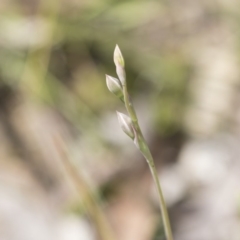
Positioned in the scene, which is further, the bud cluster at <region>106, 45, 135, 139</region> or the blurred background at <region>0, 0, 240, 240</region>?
the blurred background at <region>0, 0, 240, 240</region>

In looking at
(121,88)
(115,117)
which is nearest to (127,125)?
(121,88)

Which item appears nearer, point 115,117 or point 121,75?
point 121,75

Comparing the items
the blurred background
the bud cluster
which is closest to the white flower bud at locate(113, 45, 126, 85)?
the bud cluster

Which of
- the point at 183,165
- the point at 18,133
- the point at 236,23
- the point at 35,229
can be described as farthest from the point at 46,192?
the point at 236,23

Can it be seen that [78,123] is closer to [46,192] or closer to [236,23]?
[46,192]

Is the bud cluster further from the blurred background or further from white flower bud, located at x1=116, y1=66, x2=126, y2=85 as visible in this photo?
the blurred background

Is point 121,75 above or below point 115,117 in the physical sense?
below

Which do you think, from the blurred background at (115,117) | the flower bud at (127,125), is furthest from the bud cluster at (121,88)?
the blurred background at (115,117)

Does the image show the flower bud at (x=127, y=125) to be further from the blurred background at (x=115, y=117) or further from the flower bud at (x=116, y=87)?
the blurred background at (x=115, y=117)

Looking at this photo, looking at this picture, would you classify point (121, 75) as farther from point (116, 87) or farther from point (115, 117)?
point (115, 117)

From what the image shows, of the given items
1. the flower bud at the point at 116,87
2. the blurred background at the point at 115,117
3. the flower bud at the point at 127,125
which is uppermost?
the blurred background at the point at 115,117
